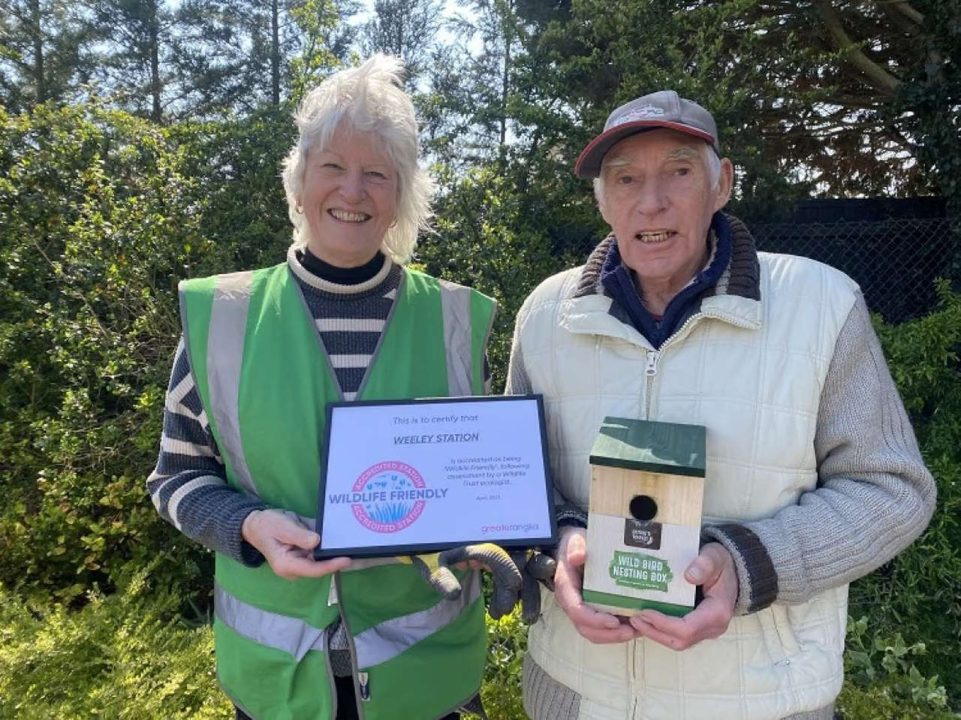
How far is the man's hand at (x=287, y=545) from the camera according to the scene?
5.41ft

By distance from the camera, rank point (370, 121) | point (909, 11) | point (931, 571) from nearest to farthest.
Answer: point (370, 121) → point (931, 571) → point (909, 11)

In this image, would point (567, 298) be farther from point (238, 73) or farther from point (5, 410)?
point (238, 73)

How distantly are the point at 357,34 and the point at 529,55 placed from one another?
24.7 ft

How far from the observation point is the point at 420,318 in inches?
80.7

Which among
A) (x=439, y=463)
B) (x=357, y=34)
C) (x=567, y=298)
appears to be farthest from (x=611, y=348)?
(x=357, y=34)

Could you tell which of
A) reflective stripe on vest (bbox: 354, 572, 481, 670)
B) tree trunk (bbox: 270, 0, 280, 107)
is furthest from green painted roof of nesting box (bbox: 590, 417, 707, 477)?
tree trunk (bbox: 270, 0, 280, 107)

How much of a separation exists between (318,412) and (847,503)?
132 centimetres

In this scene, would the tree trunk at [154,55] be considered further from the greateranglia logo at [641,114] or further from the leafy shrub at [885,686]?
the leafy shrub at [885,686]

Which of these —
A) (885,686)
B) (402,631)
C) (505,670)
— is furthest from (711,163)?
(885,686)

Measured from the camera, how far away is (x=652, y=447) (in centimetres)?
145

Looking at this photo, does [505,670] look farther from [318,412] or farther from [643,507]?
[643,507]

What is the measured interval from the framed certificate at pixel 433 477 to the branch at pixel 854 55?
306 inches

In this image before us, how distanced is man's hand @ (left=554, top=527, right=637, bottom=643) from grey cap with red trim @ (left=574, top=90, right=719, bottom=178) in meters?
0.98

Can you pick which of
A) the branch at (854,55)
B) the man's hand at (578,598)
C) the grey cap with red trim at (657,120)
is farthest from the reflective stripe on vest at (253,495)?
the branch at (854,55)
